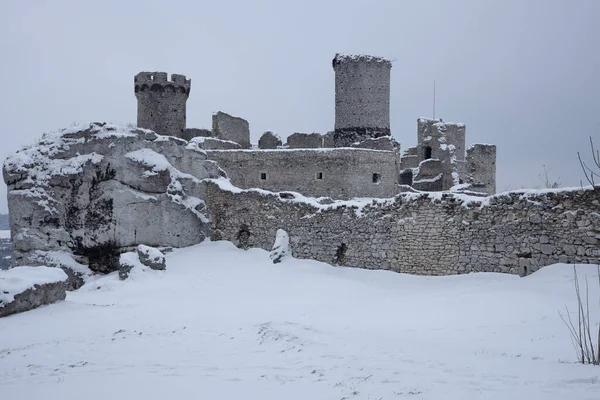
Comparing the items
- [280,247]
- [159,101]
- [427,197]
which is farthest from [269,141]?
[427,197]

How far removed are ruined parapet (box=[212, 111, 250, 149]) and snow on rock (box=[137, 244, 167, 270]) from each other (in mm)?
16201

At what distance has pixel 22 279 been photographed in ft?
31.6

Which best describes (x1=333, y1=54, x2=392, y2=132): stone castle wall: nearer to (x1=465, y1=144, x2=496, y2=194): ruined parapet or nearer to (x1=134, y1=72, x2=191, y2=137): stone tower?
(x1=465, y1=144, x2=496, y2=194): ruined parapet

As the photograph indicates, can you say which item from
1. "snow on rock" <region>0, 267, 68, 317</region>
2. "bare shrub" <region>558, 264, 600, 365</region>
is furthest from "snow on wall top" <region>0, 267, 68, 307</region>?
"bare shrub" <region>558, 264, 600, 365</region>

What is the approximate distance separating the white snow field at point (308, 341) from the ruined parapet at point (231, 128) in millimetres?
17915

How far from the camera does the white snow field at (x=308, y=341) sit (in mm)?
5297

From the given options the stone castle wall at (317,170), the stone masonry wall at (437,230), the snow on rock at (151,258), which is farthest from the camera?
the stone castle wall at (317,170)

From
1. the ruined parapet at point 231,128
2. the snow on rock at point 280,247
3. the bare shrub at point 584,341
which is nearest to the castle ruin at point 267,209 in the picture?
the snow on rock at point 280,247

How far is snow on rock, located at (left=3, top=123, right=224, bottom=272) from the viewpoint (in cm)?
1595

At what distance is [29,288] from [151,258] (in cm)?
449

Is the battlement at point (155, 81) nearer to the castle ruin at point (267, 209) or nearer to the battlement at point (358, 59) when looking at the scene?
the castle ruin at point (267, 209)

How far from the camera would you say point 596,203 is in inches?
378

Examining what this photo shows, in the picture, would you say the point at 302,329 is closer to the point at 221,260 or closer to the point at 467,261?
the point at 467,261

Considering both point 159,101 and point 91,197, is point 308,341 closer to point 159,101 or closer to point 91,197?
point 91,197
